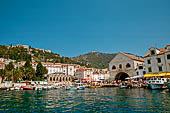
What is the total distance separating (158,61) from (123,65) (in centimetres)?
1436

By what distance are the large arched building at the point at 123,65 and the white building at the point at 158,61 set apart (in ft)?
22.9

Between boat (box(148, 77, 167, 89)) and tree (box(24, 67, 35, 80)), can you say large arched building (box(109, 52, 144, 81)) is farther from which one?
tree (box(24, 67, 35, 80))

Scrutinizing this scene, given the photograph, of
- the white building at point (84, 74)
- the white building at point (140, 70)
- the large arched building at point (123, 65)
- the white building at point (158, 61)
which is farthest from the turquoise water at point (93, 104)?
the white building at point (84, 74)

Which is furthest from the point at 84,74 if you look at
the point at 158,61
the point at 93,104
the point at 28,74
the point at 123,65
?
the point at 93,104

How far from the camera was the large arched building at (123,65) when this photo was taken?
57.3 metres

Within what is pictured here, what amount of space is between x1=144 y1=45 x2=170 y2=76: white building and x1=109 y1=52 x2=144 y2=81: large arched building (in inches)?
275

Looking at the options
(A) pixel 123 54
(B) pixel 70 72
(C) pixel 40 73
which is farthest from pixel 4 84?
(B) pixel 70 72

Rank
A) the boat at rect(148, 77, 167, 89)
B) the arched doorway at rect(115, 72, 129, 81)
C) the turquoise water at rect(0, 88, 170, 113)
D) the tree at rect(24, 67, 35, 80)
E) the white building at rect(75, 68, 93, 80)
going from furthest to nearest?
the white building at rect(75, 68, 93, 80) < the tree at rect(24, 67, 35, 80) < the arched doorway at rect(115, 72, 129, 81) < the boat at rect(148, 77, 167, 89) < the turquoise water at rect(0, 88, 170, 113)

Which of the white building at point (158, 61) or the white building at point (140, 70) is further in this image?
the white building at point (140, 70)

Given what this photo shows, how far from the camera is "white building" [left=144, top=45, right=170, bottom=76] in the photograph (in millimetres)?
45200

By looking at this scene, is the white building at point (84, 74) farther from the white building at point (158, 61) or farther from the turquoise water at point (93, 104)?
the turquoise water at point (93, 104)

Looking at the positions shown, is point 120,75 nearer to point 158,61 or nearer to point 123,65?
point 123,65

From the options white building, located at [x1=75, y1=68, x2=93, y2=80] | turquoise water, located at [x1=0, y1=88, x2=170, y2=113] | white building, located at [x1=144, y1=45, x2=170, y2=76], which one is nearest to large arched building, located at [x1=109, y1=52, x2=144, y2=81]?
white building, located at [x1=144, y1=45, x2=170, y2=76]

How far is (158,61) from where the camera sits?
47500 millimetres
